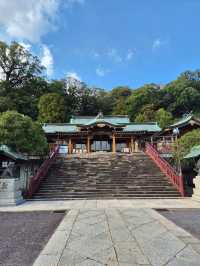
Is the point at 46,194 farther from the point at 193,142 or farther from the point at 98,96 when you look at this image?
the point at 98,96

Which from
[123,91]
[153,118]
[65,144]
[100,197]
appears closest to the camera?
[100,197]

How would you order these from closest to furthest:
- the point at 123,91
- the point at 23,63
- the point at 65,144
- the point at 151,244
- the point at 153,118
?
1. the point at 151,244
2. the point at 65,144
3. the point at 153,118
4. the point at 23,63
5. the point at 123,91

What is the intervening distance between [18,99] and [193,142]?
35.5 meters

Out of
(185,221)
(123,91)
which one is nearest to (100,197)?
(185,221)

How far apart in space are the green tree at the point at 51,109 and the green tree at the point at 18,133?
23162 millimetres

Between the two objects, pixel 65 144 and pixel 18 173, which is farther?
pixel 65 144

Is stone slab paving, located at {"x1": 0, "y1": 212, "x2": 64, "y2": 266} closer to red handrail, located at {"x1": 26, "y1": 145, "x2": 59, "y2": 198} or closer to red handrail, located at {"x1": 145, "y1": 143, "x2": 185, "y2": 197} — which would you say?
red handrail, located at {"x1": 26, "y1": 145, "x2": 59, "y2": 198}

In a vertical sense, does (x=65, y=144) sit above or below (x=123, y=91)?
below

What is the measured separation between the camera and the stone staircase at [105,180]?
43.4ft

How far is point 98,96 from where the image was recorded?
2415 inches

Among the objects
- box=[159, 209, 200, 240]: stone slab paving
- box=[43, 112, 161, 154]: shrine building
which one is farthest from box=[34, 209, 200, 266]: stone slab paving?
box=[43, 112, 161, 154]: shrine building

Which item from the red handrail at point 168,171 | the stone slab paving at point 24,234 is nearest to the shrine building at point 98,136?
the red handrail at point 168,171

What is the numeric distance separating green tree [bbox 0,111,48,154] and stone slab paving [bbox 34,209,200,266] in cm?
1077

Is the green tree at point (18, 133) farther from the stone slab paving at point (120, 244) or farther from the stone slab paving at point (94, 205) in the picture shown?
the stone slab paving at point (120, 244)
